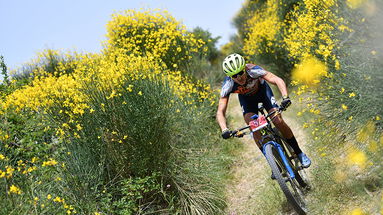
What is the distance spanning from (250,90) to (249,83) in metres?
0.11

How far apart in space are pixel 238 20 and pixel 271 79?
17686 mm

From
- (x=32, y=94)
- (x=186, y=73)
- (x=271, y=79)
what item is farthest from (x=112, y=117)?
(x=186, y=73)

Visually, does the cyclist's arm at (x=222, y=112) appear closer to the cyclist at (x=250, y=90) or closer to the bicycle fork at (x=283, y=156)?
the cyclist at (x=250, y=90)

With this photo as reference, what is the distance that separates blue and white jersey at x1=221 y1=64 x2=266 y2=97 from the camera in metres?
4.50

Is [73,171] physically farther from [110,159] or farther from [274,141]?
[274,141]

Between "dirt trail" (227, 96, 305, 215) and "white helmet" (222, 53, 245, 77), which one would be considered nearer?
"white helmet" (222, 53, 245, 77)

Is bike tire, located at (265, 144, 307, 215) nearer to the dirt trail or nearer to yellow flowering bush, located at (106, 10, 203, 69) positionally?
the dirt trail

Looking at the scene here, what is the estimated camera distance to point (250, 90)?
468 cm

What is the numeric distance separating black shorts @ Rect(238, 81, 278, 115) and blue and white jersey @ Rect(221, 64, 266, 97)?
0.07 m

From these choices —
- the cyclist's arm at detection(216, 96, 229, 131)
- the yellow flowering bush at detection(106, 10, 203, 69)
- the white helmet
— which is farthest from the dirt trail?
the yellow flowering bush at detection(106, 10, 203, 69)

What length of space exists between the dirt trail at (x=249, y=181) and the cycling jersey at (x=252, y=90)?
1.10m

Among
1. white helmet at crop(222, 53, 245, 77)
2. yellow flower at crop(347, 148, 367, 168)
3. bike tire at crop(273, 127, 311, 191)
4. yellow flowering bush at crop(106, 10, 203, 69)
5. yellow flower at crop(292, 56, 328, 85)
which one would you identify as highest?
yellow flowering bush at crop(106, 10, 203, 69)

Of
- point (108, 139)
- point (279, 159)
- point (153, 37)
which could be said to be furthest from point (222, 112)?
point (153, 37)

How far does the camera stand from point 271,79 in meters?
4.40
